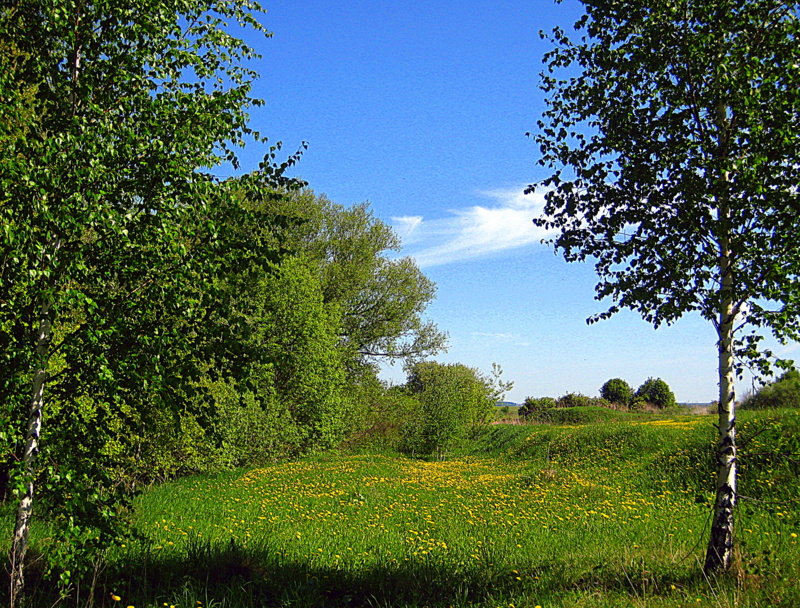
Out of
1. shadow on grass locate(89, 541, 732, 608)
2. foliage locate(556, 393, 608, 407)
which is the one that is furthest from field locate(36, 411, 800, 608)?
foliage locate(556, 393, 608, 407)

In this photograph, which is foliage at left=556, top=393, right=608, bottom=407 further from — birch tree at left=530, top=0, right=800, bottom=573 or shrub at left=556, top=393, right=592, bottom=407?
birch tree at left=530, top=0, right=800, bottom=573

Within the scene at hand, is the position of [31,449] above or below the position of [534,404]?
above

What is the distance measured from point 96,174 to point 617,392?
5377 cm

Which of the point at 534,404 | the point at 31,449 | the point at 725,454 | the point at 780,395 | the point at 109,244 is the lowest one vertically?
the point at 534,404

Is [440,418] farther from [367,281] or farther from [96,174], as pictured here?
[96,174]

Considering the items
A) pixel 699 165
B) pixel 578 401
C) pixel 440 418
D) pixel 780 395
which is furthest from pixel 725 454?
pixel 578 401

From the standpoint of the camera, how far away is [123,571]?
6781mm

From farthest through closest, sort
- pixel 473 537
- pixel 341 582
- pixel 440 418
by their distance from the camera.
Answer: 1. pixel 440 418
2. pixel 473 537
3. pixel 341 582

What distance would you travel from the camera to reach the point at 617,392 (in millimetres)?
52938

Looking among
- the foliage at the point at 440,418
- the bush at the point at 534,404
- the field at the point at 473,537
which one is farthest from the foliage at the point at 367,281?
the bush at the point at 534,404

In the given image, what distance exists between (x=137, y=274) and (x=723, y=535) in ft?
21.5

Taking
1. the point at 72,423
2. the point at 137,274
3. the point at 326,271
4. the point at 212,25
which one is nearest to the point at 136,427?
the point at 72,423

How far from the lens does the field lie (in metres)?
6.05

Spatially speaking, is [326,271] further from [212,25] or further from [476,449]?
[212,25]
